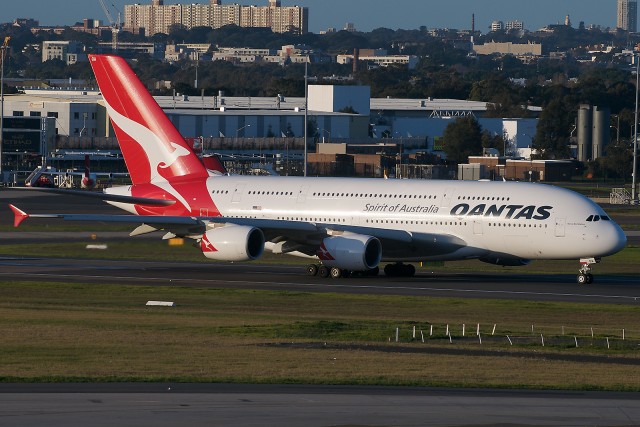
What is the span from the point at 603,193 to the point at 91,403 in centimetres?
11425

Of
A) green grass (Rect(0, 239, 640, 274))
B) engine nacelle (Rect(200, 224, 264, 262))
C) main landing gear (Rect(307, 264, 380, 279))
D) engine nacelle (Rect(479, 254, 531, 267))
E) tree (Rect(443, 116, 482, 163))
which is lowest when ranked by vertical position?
green grass (Rect(0, 239, 640, 274))

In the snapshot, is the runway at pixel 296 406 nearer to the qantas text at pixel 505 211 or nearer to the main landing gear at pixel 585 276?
the qantas text at pixel 505 211

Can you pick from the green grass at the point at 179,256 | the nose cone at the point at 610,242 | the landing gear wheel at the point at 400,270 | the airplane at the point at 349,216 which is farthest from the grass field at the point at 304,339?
the green grass at the point at 179,256

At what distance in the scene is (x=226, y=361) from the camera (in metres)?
35.8

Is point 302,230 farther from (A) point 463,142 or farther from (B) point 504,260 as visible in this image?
(A) point 463,142

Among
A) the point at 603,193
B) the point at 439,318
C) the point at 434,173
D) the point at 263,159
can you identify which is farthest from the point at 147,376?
the point at 263,159

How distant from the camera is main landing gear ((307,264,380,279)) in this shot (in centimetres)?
6009

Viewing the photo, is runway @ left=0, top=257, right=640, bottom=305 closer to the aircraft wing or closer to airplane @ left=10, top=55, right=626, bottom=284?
airplane @ left=10, top=55, right=626, bottom=284

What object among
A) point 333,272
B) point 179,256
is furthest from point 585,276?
point 179,256

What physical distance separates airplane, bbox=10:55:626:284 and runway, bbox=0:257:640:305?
1120 millimetres

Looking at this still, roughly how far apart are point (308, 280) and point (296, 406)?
30272mm

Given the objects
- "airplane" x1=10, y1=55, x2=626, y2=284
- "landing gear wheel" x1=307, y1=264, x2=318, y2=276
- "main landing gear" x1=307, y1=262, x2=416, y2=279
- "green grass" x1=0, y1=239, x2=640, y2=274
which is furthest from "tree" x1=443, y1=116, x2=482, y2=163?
"landing gear wheel" x1=307, y1=264, x2=318, y2=276

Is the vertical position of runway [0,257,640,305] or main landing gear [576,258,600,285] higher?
main landing gear [576,258,600,285]

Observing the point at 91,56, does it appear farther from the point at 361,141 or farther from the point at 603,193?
the point at 361,141
